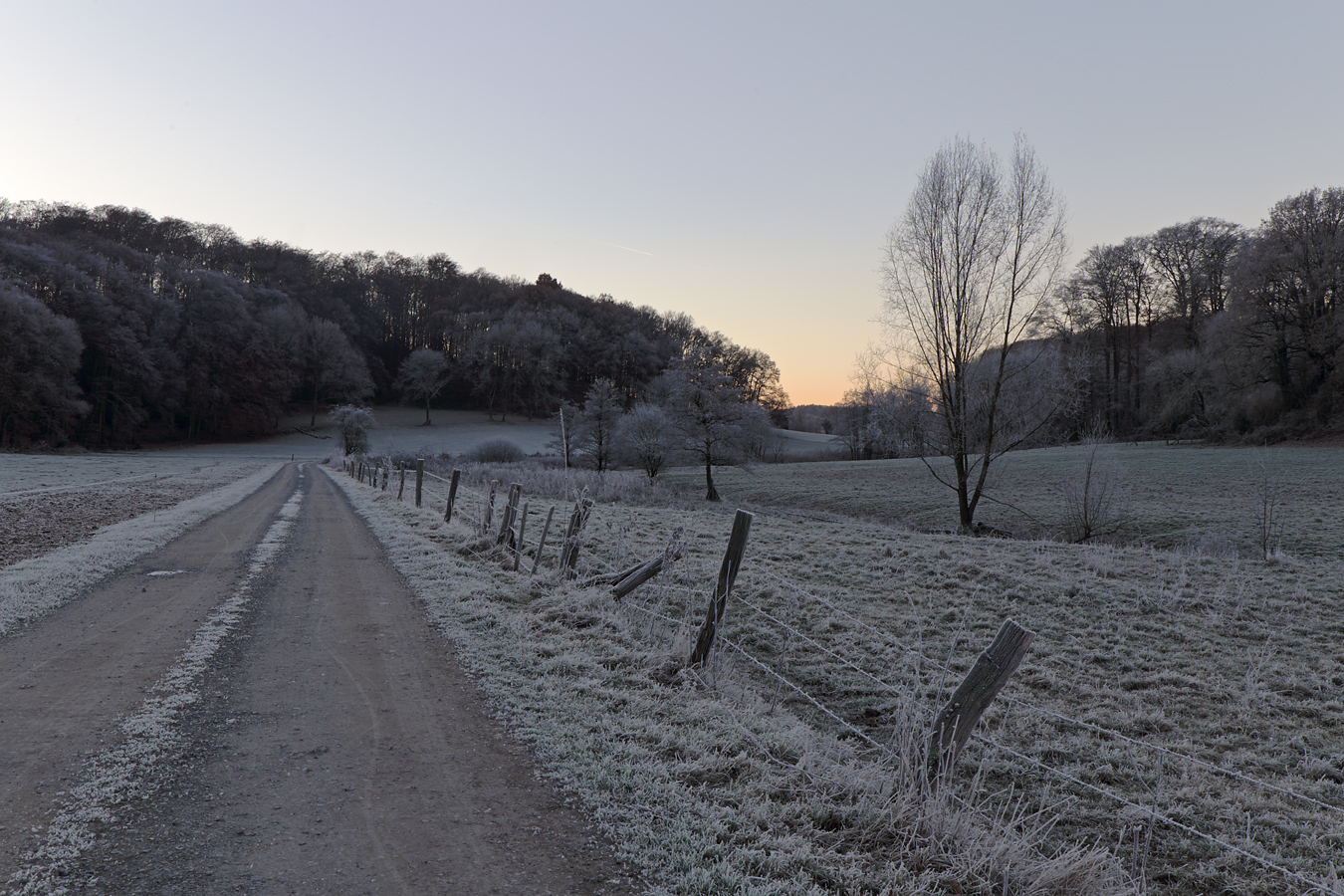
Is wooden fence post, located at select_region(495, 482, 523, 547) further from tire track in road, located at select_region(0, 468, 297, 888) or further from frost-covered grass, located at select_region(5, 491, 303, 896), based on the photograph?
frost-covered grass, located at select_region(5, 491, 303, 896)

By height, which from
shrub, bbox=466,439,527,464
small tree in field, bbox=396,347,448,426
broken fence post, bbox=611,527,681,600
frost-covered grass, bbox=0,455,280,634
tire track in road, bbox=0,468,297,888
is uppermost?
small tree in field, bbox=396,347,448,426

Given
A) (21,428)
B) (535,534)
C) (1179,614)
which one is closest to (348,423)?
(21,428)

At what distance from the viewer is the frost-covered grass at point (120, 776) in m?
2.98

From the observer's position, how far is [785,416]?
106 meters

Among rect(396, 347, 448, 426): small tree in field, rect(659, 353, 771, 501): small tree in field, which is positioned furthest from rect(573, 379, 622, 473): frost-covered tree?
rect(396, 347, 448, 426): small tree in field

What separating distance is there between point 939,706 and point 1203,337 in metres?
51.5

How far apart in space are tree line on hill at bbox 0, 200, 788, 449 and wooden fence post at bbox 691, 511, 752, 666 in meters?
34.7

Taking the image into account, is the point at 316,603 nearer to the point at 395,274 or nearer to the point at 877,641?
the point at 877,641

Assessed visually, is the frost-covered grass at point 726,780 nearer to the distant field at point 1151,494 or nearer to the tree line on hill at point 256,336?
the distant field at point 1151,494

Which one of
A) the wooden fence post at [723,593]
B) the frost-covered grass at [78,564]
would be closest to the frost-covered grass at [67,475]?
the frost-covered grass at [78,564]

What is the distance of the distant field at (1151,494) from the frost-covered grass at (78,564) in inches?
769

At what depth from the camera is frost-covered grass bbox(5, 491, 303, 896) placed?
2982mm

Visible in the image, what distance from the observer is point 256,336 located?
250 feet

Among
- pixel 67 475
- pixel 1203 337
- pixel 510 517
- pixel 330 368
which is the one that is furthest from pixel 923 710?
pixel 330 368
